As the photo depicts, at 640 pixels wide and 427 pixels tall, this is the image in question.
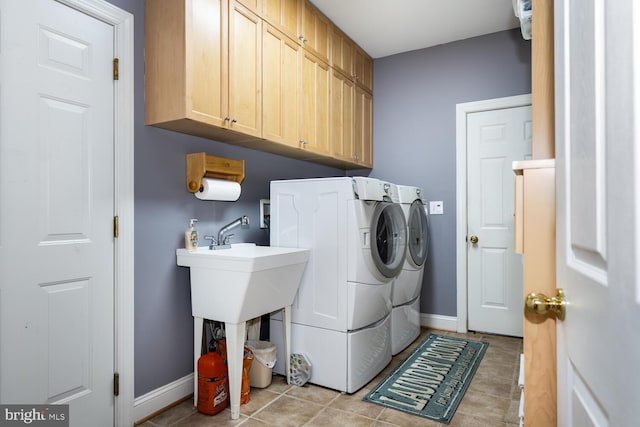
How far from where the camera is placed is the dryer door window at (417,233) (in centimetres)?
303

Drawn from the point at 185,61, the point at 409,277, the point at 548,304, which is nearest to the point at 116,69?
the point at 185,61

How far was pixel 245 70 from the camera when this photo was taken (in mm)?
2248

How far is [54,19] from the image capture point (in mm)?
1695

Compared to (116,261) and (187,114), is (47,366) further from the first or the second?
(187,114)

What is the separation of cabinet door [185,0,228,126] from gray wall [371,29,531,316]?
7.02ft

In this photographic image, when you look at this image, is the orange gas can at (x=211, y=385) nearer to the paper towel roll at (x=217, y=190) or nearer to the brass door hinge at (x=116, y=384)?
the brass door hinge at (x=116, y=384)

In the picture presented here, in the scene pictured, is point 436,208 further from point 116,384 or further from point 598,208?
point 598,208

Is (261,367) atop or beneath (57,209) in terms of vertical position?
beneath

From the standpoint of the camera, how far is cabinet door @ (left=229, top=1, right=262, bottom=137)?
215cm

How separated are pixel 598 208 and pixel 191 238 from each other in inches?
79.7

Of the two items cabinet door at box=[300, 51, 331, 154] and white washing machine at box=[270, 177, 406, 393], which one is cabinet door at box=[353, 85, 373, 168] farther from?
white washing machine at box=[270, 177, 406, 393]

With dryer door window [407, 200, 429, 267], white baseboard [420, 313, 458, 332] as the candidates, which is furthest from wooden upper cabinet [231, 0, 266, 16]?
white baseboard [420, 313, 458, 332]

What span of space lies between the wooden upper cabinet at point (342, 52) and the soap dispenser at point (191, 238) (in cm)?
182

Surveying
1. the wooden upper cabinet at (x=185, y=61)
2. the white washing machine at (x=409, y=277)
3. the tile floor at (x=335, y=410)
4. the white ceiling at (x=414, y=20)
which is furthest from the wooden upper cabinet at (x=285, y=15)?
the tile floor at (x=335, y=410)
